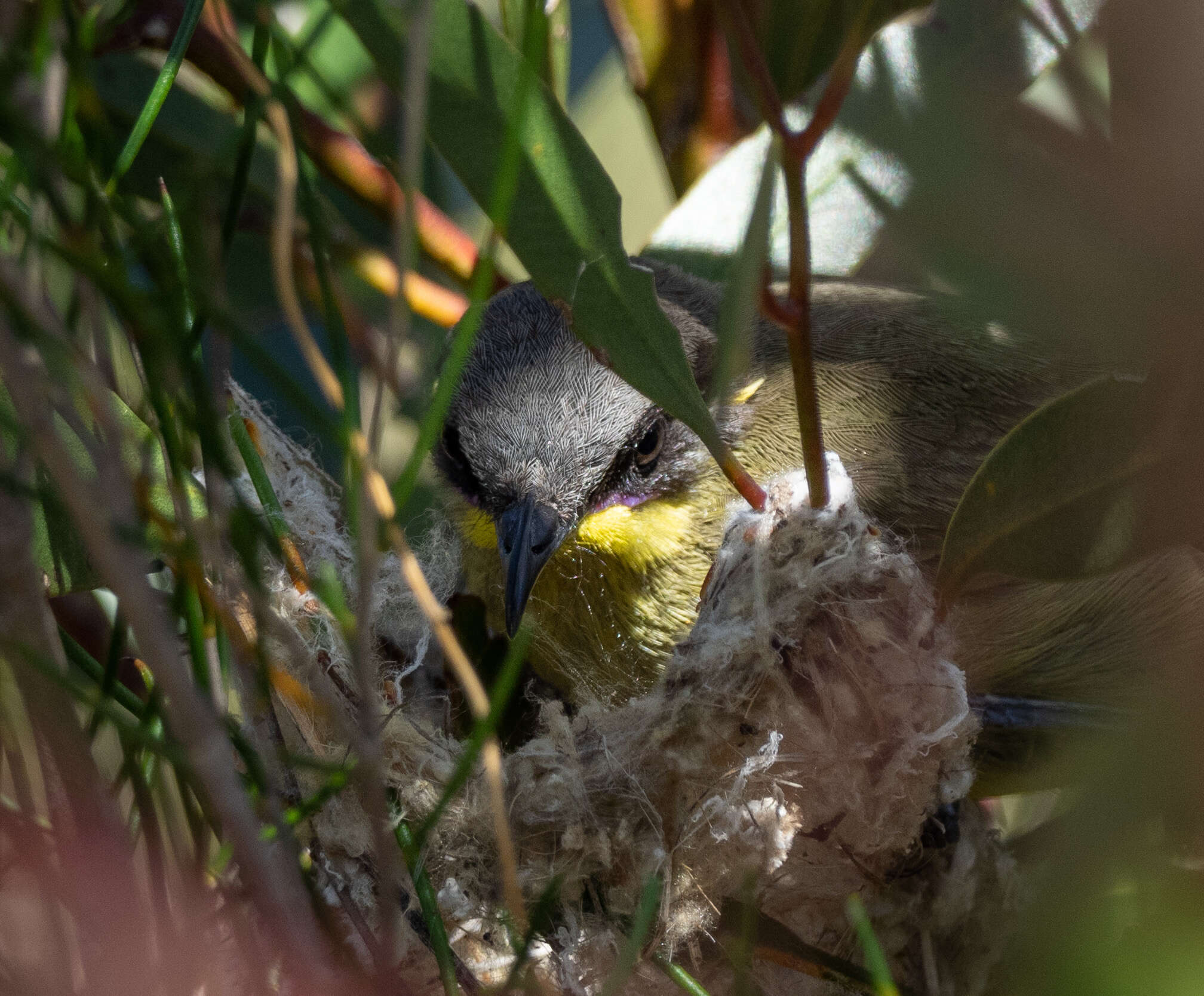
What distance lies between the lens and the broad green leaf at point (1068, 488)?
84 cm

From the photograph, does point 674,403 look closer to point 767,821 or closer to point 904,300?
point 767,821

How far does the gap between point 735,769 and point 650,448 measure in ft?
1.77

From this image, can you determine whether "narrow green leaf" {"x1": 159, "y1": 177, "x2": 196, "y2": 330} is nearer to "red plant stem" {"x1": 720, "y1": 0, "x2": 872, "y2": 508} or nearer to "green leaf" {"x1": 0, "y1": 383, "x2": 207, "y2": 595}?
"green leaf" {"x1": 0, "y1": 383, "x2": 207, "y2": 595}

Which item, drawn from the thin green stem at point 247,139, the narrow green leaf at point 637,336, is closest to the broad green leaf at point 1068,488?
the narrow green leaf at point 637,336

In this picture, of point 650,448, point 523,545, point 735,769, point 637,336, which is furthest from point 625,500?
point 637,336

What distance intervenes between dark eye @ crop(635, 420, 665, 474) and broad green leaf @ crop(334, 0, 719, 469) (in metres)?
0.64

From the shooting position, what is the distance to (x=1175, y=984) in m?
0.57

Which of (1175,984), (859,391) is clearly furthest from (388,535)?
(859,391)

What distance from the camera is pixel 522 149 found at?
2.55 ft

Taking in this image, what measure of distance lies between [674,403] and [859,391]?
29.0 inches

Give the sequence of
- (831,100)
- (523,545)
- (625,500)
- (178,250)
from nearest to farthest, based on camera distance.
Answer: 1. (831,100)
2. (178,250)
3. (523,545)
4. (625,500)

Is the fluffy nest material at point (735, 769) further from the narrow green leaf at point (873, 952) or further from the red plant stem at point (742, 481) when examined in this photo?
the narrow green leaf at point (873, 952)

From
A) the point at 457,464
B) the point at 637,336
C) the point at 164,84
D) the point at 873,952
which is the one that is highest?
the point at 457,464

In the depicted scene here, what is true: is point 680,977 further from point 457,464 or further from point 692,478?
point 457,464
